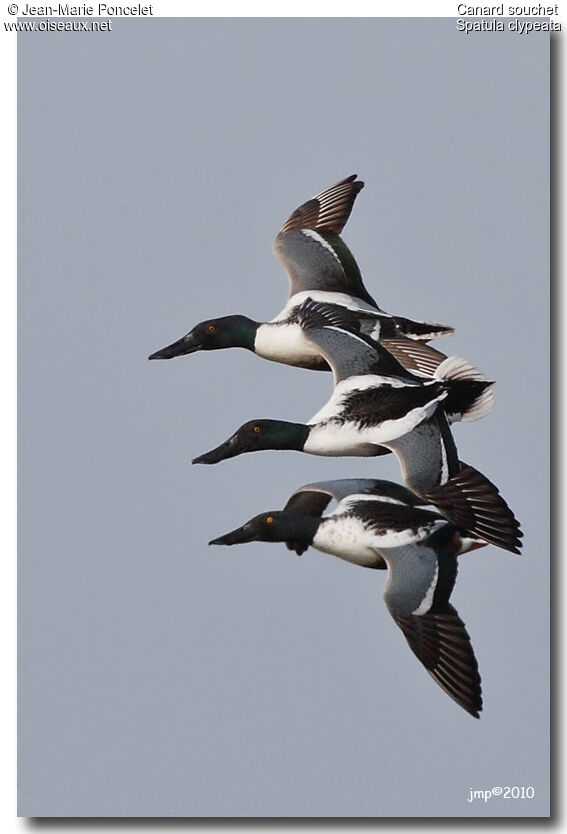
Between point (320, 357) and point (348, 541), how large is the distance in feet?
2.08

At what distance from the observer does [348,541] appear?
14.4ft

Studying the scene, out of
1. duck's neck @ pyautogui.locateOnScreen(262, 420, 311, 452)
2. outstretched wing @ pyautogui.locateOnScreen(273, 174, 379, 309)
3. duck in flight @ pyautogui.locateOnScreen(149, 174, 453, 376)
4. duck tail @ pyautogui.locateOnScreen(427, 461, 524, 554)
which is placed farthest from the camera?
outstretched wing @ pyautogui.locateOnScreen(273, 174, 379, 309)

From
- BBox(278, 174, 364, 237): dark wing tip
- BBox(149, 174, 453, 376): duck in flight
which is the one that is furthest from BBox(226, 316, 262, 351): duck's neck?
BBox(278, 174, 364, 237): dark wing tip

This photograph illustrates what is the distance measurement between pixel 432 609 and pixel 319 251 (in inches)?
49.0

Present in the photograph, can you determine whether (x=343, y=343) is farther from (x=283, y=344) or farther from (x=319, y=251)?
(x=319, y=251)

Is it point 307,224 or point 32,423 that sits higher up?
point 307,224

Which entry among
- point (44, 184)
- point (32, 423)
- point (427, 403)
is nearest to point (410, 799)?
point (427, 403)

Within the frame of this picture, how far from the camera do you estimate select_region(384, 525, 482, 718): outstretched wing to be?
434 cm

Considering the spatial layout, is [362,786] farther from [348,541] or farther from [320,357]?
[320,357]

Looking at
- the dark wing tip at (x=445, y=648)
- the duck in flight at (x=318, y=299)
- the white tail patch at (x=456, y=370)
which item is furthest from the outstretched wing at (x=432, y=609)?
the duck in flight at (x=318, y=299)

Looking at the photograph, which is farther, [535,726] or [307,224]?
[307,224]

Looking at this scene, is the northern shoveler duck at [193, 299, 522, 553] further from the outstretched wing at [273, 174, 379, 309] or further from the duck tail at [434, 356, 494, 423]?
the outstretched wing at [273, 174, 379, 309]

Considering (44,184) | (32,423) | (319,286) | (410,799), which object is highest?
(44,184)

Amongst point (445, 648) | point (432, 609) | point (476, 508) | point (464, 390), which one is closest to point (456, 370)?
point (464, 390)
